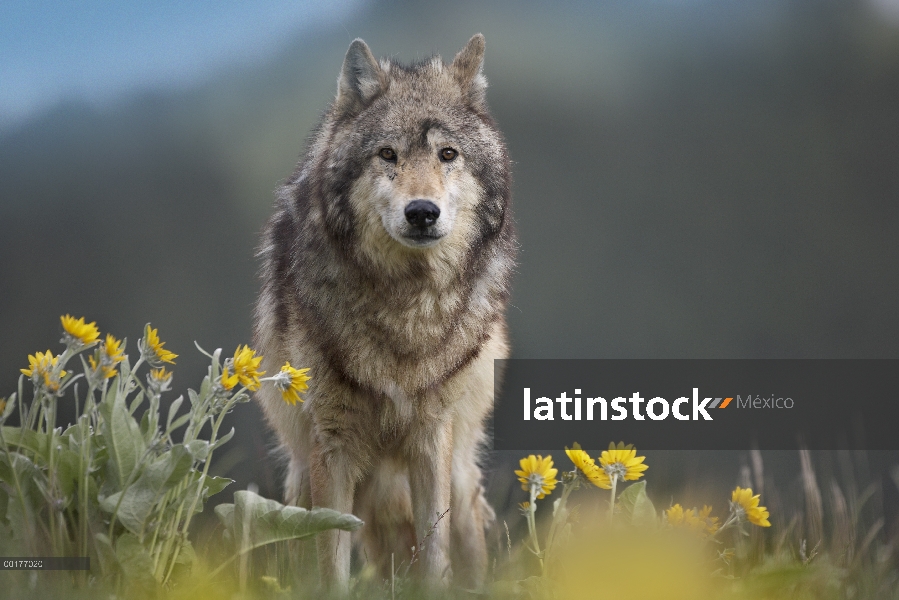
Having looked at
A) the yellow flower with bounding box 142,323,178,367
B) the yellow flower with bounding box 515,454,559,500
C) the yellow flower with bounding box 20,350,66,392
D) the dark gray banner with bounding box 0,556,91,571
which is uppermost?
the yellow flower with bounding box 142,323,178,367

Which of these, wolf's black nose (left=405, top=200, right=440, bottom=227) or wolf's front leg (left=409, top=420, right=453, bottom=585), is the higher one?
wolf's black nose (left=405, top=200, right=440, bottom=227)

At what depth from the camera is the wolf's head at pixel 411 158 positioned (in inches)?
116

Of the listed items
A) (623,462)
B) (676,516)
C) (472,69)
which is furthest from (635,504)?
(472,69)

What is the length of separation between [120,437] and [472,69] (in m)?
2.00

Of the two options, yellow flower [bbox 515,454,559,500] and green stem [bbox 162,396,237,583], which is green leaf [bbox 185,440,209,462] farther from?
yellow flower [bbox 515,454,559,500]

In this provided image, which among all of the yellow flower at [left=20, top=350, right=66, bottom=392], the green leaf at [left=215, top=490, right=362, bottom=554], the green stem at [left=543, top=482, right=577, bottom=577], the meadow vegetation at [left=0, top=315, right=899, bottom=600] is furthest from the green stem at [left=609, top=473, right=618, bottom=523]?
the yellow flower at [left=20, top=350, right=66, bottom=392]

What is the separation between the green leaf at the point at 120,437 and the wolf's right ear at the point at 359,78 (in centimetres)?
161

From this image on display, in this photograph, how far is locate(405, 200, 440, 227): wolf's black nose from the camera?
2.85 metres

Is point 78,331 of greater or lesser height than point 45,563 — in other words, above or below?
above

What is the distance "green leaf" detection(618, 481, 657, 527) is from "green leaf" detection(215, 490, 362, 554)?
0.85 meters

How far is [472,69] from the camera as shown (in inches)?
130

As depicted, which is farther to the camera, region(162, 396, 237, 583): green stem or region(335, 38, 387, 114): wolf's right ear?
region(335, 38, 387, 114): wolf's right ear

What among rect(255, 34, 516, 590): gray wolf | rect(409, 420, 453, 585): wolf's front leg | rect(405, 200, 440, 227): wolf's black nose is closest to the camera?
rect(405, 200, 440, 227): wolf's black nose

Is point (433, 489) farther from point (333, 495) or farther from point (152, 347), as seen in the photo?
point (152, 347)
